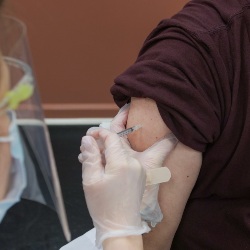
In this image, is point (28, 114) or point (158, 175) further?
point (158, 175)

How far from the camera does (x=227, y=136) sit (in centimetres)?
93

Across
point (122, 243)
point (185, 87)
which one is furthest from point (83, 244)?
point (185, 87)

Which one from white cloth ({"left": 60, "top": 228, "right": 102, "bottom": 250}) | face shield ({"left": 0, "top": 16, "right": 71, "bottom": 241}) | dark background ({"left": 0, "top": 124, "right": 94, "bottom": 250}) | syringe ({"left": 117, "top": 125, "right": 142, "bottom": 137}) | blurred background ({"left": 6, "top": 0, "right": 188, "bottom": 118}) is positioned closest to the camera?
face shield ({"left": 0, "top": 16, "right": 71, "bottom": 241})

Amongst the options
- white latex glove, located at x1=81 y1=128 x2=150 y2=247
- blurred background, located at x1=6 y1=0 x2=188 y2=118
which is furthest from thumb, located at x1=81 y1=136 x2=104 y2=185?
blurred background, located at x1=6 y1=0 x2=188 y2=118

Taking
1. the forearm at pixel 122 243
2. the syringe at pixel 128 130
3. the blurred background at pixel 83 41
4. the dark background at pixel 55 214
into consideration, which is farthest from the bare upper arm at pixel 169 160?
the blurred background at pixel 83 41

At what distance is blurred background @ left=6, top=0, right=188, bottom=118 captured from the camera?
235 centimetres

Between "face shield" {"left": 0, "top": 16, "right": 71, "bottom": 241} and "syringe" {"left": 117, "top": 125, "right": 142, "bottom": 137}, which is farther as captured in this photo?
"syringe" {"left": 117, "top": 125, "right": 142, "bottom": 137}

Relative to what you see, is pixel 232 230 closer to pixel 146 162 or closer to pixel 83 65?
pixel 146 162

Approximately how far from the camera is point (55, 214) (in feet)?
2.90

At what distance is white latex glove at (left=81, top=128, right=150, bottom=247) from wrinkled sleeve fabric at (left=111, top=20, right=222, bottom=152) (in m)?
0.12

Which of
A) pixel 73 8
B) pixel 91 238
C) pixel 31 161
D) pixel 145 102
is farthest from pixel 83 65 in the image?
pixel 31 161

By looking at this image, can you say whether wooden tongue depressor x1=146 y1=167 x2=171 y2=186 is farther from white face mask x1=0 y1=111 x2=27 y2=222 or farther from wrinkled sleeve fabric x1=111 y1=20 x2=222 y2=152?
white face mask x1=0 y1=111 x2=27 y2=222

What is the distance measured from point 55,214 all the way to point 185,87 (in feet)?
1.22

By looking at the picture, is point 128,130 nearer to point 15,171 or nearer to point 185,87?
point 185,87
